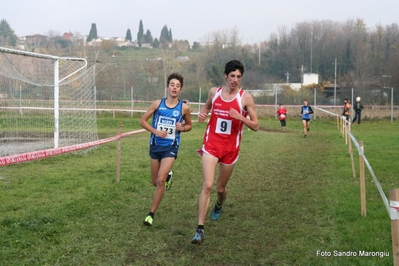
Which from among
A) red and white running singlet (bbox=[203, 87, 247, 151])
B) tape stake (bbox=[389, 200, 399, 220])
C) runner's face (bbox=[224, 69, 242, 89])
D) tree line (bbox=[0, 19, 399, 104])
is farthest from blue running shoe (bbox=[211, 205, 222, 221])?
tree line (bbox=[0, 19, 399, 104])

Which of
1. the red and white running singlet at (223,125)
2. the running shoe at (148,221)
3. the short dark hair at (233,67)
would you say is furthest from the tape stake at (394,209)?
the running shoe at (148,221)

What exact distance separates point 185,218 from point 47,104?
532 inches

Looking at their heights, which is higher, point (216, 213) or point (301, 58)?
point (301, 58)

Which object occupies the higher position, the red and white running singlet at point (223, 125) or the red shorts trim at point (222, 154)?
the red and white running singlet at point (223, 125)

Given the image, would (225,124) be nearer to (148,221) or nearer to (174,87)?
(174,87)

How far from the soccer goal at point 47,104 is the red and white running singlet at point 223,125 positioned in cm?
1032

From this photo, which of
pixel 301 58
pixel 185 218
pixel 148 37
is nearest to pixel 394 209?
pixel 185 218

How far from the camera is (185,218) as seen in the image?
26.3ft

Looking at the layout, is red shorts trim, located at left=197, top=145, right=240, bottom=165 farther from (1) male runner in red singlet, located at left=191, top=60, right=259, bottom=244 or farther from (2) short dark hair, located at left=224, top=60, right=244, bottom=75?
(2) short dark hair, located at left=224, top=60, right=244, bottom=75

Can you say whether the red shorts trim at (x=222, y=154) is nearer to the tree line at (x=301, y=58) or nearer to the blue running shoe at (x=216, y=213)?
the blue running shoe at (x=216, y=213)

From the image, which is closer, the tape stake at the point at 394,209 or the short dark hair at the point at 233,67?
the tape stake at the point at 394,209

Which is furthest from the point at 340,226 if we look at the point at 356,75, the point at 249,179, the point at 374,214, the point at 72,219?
the point at 356,75

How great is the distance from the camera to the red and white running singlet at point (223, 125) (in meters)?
7.07

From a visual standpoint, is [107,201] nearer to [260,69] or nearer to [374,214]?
[374,214]
